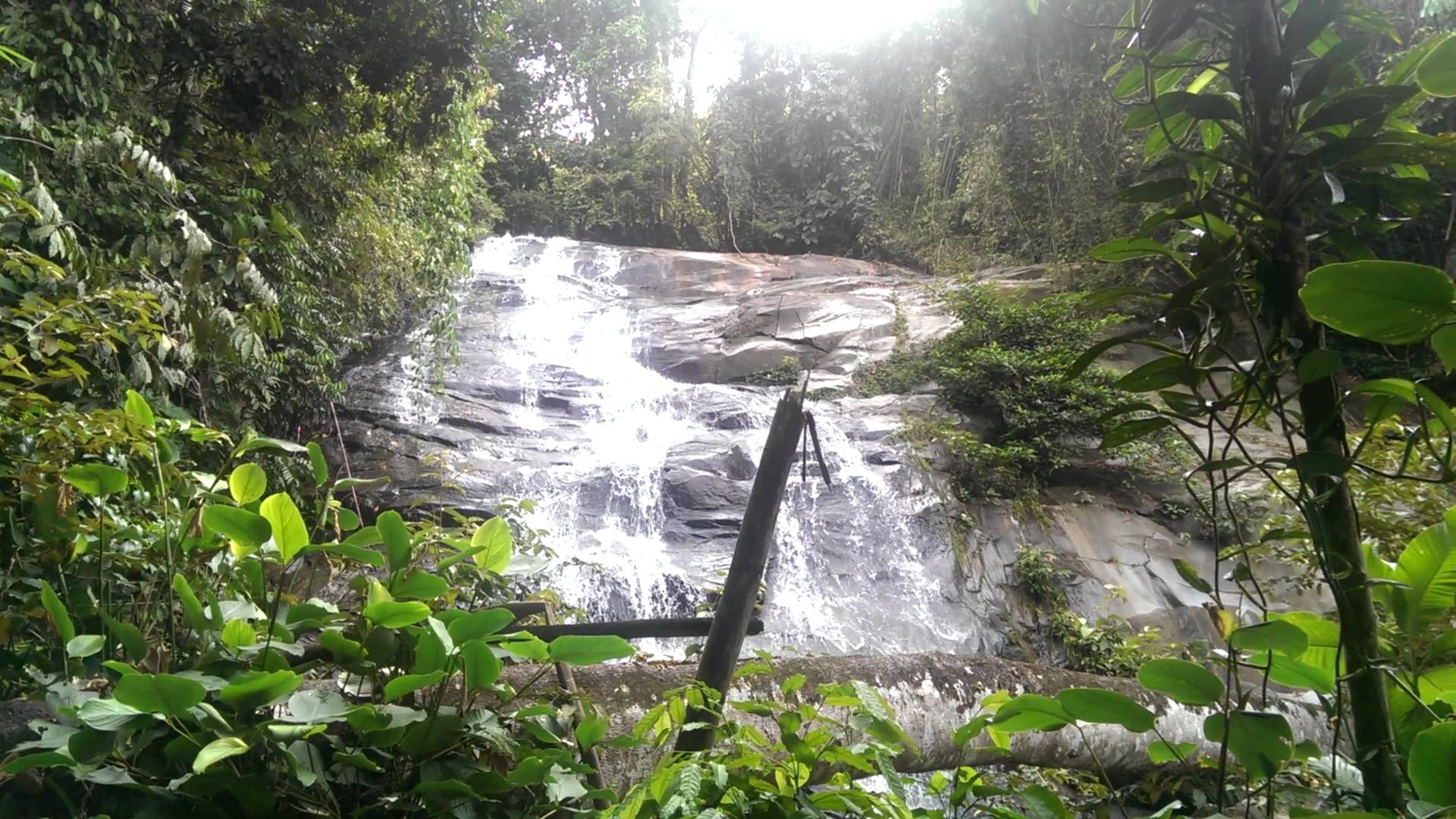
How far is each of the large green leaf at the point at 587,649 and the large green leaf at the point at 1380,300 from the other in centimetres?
84

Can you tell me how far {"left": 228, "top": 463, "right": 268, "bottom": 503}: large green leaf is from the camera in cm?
126

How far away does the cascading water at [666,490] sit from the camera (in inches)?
235

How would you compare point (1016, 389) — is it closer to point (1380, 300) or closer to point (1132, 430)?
point (1132, 430)

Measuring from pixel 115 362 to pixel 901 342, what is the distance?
8126 millimetres

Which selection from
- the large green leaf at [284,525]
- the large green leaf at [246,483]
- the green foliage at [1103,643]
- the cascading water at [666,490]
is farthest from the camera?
the cascading water at [666,490]

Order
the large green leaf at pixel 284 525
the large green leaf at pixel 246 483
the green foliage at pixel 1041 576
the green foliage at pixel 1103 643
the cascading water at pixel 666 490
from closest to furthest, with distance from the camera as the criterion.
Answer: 1. the large green leaf at pixel 284 525
2. the large green leaf at pixel 246 483
3. the green foliage at pixel 1103 643
4. the cascading water at pixel 666 490
5. the green foliage at pixel 1041 576

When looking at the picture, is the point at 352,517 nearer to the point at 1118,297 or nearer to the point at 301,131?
the point at 1118,297

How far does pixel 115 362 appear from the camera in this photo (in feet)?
9.87

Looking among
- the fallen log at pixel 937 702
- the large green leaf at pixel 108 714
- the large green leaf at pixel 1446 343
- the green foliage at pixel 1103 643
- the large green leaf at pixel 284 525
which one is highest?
the large green leaf at pixel 1446 343

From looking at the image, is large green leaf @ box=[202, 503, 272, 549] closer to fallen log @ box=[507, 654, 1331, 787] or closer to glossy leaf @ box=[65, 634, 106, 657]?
glossy leaf @ box=[65, 634, 106, 657]

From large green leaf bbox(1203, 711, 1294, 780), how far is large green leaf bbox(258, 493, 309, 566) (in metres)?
1.16

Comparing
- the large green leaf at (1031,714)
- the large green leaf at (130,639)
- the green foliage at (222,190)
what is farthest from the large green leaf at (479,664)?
the green foliage at (222,190)

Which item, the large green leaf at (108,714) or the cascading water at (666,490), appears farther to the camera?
the cascading water at (666,490)

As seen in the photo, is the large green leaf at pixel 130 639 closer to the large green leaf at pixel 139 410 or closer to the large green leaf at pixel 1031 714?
the large green leaf at pixel 139 410
